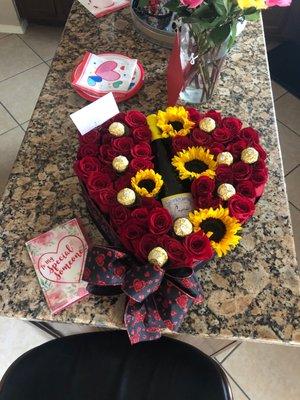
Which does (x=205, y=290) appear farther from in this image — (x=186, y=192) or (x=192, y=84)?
(x=192, y=84)

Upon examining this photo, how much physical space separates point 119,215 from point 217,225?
0.60 ft

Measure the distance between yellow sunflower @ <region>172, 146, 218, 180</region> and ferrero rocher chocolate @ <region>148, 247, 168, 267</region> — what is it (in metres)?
0.17

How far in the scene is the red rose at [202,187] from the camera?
655 millimetres

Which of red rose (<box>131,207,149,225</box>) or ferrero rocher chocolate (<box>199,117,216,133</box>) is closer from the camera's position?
red rose (<box>131,207,149,225</box>)

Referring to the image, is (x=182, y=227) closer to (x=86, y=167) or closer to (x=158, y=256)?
(x=158, y=256)

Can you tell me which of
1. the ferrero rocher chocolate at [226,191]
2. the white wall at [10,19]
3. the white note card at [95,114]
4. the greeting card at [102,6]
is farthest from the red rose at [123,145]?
the white wall at [10,19]

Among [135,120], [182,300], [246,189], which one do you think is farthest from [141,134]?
[182,300]

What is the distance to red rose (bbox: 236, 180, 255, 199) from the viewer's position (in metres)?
0.67

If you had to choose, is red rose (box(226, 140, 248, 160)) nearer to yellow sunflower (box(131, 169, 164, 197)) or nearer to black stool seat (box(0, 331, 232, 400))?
yellow sunflower (box(131, 169, 164, 197))

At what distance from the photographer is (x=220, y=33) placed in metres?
0.70

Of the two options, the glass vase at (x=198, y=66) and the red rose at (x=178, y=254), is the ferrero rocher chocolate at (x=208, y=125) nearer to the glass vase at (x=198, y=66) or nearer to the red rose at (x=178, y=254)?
the glass vase at (x=198, y=66)

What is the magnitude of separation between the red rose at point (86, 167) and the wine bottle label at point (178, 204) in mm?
155

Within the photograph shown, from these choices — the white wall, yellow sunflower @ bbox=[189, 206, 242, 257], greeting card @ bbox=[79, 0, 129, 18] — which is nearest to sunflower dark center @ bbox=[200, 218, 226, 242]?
yellow sunflower @ bbox=[189, 206, 242, 257]

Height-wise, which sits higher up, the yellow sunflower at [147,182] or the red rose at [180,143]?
the red rose at [180,143]
